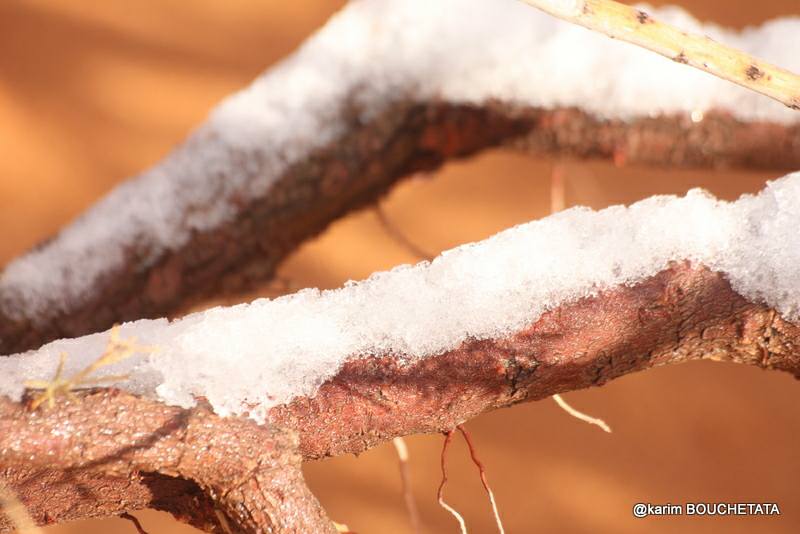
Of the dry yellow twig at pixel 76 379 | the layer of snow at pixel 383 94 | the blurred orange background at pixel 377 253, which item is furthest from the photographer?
the blurred orange background at pixel 377 253

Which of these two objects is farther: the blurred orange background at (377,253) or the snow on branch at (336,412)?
the blurred orange background at (377,253)

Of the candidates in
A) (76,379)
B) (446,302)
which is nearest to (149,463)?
(76,379)

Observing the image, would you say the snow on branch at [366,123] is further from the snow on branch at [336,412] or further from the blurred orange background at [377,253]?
the blurred orange background at [377,253]

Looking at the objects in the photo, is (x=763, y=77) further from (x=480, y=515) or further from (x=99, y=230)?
(x=480, y=515)

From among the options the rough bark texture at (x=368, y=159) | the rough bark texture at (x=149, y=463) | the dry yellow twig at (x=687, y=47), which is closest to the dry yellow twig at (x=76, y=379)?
the rough bark texture at (x=149, y=463)

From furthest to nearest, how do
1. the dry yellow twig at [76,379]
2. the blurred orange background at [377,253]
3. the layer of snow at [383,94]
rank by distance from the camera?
1. the blurred orange background at [377,253]
2. the layer of snow at [383,94]
3. the dry yellow twig at [76,379]

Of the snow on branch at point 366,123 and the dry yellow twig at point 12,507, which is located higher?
the snow on branch at point 366,123

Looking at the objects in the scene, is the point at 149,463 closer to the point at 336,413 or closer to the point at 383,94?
the point at 336,413

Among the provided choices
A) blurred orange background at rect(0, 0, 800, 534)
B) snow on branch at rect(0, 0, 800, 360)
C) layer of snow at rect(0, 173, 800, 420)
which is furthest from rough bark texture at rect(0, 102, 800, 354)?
blurred orange background at rect(0, 0, 800, 534)
